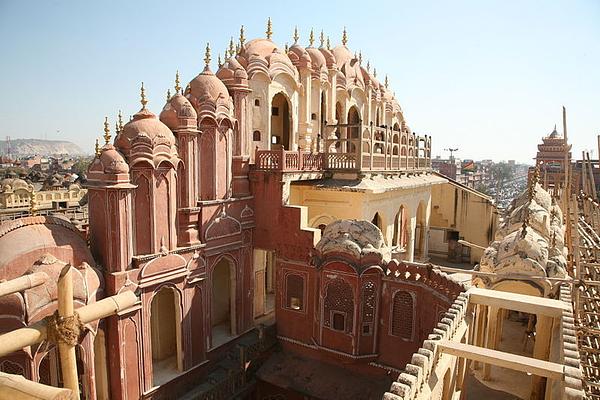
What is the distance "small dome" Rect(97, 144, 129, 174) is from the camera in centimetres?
1077

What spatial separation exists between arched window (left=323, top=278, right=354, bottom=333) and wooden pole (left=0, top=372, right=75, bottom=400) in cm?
975

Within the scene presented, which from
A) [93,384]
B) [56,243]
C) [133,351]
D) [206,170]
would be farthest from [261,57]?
[93,384]

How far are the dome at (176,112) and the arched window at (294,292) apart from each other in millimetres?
6761

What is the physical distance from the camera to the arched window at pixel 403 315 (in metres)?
12.6

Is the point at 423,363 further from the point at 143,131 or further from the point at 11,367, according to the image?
the point at 143,131

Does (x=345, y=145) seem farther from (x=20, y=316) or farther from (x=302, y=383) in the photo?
(x=20, y=316)

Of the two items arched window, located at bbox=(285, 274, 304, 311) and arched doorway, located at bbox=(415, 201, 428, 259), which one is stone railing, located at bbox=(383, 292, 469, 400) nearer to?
arched window, located at bbox=(285, 274, 304, 311)

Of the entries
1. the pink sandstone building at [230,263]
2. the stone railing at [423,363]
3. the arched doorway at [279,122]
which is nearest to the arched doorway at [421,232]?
the pink sandstone building at [230,263]

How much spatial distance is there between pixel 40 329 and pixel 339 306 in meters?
9.44

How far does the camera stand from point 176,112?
13.0 m

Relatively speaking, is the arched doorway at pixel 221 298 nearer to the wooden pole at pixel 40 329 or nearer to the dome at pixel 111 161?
the dome at pixel 111 161

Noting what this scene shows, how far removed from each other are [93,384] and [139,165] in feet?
19.3

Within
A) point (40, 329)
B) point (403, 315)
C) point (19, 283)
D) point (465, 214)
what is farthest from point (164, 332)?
point (465, 214)

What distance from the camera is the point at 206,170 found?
13.8 m
